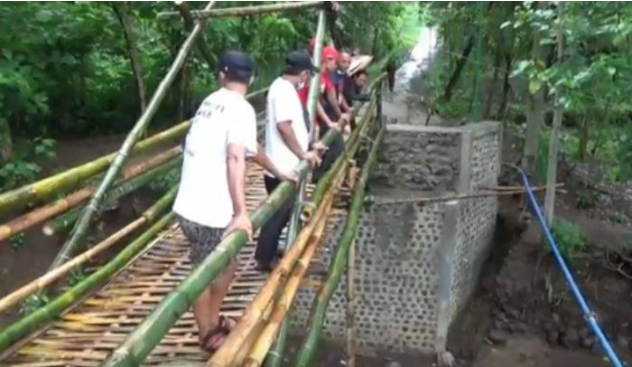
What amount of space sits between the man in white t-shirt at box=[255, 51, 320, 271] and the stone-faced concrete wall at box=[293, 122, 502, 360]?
11.0 feet

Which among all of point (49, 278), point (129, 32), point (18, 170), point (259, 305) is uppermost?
point (129, 32)

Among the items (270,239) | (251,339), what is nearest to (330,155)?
(270,239)

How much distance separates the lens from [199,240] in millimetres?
2629

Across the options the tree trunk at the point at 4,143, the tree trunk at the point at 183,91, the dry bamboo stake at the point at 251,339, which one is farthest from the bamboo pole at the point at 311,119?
the tree trunk at the point at 183,91

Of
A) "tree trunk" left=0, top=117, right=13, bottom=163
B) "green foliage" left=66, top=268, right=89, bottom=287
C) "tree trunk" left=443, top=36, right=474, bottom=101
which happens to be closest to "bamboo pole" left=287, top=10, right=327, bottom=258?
"green foliage" left=66, top=268, right=89, bottom=287

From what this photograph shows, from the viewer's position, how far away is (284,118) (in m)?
3.49

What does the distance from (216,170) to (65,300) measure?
0.92 meters

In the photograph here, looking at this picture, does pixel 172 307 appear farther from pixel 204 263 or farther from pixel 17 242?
pixel 17 242

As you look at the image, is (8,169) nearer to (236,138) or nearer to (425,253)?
(425,253)

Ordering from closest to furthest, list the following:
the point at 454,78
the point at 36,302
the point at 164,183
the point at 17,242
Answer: the point at 36,302, the point at 17,242, the point at 164,183, the point at 454,78

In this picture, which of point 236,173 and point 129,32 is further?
point 129,32

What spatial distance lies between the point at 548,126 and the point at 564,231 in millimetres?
3215

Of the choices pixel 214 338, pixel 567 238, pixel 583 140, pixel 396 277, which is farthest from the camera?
pixel 583 140

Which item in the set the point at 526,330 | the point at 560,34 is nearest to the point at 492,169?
the point at 526,330
